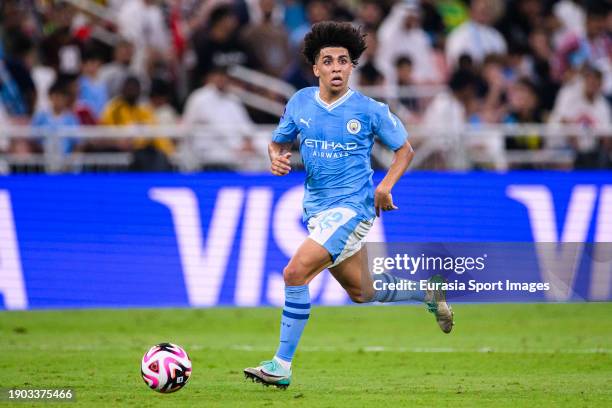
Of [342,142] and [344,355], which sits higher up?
[342,142]

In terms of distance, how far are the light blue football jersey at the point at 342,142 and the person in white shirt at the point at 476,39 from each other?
1079 cm

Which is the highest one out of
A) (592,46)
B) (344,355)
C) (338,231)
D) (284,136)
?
(284,136)

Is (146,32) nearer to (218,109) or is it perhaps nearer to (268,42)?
(268,42)

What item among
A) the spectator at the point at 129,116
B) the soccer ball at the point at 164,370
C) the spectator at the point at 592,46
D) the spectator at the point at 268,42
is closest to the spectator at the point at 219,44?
the spectator at the point at 268,42

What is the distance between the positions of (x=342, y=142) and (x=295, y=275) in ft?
3.44

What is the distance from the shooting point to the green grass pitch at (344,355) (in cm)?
927

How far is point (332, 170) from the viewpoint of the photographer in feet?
31.1

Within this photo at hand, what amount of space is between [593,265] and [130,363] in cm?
416

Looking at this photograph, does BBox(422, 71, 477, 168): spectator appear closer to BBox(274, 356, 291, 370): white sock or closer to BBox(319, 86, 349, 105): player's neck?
BBox(319, 86, 349, 105): player's neck

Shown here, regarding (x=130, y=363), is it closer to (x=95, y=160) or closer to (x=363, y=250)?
(x=363, y=250)

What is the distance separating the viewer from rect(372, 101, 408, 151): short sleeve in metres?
9.46

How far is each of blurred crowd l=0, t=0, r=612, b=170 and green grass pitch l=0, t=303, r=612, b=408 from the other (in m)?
2.36

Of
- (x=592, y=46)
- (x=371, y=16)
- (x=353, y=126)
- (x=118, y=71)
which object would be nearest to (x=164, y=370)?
(x=353, y=126)

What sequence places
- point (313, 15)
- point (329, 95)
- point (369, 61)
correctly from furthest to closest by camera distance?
point (313, 15)
point (369, 61)
point (329, 95)
